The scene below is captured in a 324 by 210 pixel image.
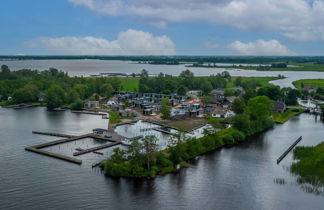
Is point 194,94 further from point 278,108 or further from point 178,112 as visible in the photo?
point 178,112

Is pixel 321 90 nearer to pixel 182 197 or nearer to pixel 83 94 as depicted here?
pixel 83 94

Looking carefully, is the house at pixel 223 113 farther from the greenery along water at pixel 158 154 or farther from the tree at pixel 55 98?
the tree at pixel 55 98

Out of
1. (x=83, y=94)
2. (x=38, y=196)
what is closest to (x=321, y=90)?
(x=83, y=94)

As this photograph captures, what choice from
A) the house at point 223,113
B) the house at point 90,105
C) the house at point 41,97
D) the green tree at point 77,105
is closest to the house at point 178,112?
the house at point 223,113

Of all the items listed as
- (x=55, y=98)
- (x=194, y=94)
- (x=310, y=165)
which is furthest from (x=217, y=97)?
(x=310, y=165)

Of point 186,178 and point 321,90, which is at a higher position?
point 321,90

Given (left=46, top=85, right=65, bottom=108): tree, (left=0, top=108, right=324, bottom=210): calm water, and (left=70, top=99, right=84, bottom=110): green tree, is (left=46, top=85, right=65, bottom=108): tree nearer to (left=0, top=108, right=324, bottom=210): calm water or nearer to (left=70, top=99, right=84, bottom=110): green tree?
(left=70, top=99, right=84, bottom=110): green tree
